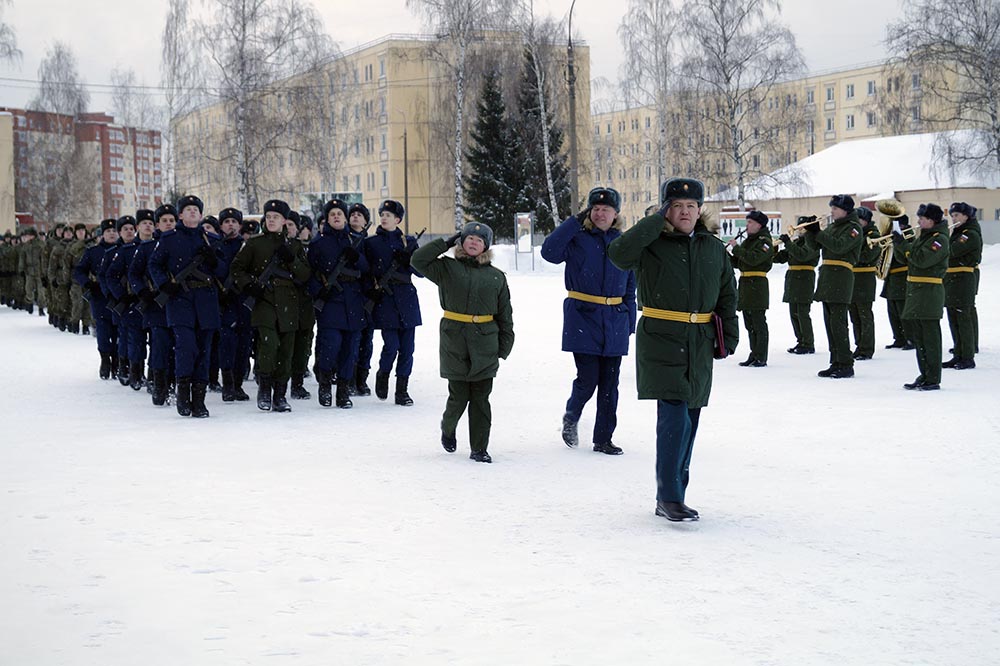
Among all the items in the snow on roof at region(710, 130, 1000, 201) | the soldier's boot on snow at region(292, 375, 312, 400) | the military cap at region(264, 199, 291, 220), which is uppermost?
the snow on roof at region(710, 130, 1000, 201)

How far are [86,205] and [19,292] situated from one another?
143 feet

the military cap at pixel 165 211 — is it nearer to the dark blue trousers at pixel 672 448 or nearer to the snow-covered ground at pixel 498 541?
the snow-covered ground at pixel 498 541

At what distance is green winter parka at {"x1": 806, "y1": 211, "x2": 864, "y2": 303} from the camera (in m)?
13.0

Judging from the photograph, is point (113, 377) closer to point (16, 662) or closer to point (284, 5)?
point (16, 662)

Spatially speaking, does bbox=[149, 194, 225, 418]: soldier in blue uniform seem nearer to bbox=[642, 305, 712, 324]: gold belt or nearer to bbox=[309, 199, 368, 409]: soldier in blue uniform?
bbox=[309, 199, 368, 409]: soldier in blue uniform

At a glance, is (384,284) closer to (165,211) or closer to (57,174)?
(165,211)

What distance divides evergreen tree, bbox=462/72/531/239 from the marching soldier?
34563 millimetres

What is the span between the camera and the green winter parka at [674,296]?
6289mm

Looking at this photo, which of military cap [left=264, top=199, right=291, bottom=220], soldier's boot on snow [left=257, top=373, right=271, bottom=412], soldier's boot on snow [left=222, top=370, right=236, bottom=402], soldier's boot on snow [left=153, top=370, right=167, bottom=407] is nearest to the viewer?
military cap [left=264, top=199, right=291, bottom=220]

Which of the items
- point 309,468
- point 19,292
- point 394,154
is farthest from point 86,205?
point 309,468

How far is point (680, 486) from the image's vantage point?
6316mm

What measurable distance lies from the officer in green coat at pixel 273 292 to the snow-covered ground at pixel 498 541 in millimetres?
487

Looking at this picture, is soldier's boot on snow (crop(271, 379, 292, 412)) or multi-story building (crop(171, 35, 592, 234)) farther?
multi-story building (crop(171, 35, 592, 234))

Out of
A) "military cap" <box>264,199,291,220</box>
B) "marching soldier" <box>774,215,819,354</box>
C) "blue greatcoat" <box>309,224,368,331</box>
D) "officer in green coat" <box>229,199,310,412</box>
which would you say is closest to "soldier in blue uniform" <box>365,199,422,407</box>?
"blue greatcoat" <box>309,224,368,331</box>
